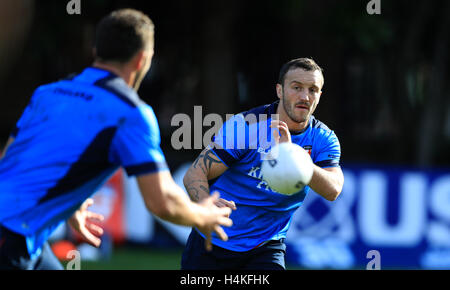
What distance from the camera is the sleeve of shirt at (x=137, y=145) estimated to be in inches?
154

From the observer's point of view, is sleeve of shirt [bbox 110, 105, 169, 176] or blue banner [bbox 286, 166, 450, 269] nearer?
sleeve of shirt [bbox 110, 105, 169, 176]

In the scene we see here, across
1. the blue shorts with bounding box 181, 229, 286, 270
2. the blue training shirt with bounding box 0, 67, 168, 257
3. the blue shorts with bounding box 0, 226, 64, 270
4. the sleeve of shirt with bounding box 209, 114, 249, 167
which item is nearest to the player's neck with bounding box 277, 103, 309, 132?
the sleeve of shirt with bounding box 209, 114, 249, 167

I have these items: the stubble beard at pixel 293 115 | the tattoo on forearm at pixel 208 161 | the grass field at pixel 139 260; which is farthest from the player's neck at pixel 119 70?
the grass field at pixel 139 260

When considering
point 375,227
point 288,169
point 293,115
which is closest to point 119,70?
point 288,169

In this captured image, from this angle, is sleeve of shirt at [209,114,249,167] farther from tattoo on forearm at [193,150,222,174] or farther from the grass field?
the grass field

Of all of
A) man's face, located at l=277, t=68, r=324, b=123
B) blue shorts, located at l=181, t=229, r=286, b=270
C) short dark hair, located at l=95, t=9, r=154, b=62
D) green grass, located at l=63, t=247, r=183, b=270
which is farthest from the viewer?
green grass, located at l=63, t=247, r=183, b=270

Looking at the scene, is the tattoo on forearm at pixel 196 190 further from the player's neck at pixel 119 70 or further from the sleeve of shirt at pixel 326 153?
the player's neck at pixel 119 70

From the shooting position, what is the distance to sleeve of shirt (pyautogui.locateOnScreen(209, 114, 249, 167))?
232 inches

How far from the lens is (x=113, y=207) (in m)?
12.0

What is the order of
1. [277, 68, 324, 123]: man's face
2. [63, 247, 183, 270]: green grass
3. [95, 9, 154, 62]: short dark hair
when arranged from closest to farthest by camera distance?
[95, 9, 154, 62]: short dark hair < [277, 68, 324, 123]: man's face < [63, 247, 183, 270]: green grass

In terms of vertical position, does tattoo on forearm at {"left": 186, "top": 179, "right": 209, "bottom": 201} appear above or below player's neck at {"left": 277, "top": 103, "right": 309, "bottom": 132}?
below

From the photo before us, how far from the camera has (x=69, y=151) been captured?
154 inches
